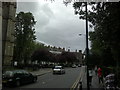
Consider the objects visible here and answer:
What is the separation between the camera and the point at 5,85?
21453mm

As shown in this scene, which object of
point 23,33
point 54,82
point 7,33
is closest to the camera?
point 54,82

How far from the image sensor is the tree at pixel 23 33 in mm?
58269

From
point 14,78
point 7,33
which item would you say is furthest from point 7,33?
point 14,78

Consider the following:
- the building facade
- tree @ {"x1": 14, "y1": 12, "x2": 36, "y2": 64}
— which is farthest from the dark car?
tree @ {"x1": 14, "y1": 12, "x2": 36, "y2": 64}

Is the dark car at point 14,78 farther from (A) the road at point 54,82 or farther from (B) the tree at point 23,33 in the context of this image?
(B) the tree at point 23,33

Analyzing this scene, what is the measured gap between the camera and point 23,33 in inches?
2317

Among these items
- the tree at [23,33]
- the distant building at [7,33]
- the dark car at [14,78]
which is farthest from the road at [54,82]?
the tree at [23,33]

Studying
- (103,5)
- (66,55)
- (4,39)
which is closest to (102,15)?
(103,5)

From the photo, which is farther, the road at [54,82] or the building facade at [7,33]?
→ the building facade at [7,33]

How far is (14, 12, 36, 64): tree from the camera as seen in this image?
5827 cm

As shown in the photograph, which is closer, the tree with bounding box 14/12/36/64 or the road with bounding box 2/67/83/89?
the road with bounding box 2/67/83/89

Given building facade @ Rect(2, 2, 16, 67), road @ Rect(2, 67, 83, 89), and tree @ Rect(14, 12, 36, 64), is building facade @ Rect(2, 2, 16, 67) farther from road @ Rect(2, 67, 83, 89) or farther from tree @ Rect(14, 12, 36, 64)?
road @ Rect(2, 67, 83, 89)

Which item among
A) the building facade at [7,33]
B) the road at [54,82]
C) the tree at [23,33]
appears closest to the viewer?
the road at [54,82]

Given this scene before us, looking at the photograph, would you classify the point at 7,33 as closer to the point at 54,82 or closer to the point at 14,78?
the point at 54,82
